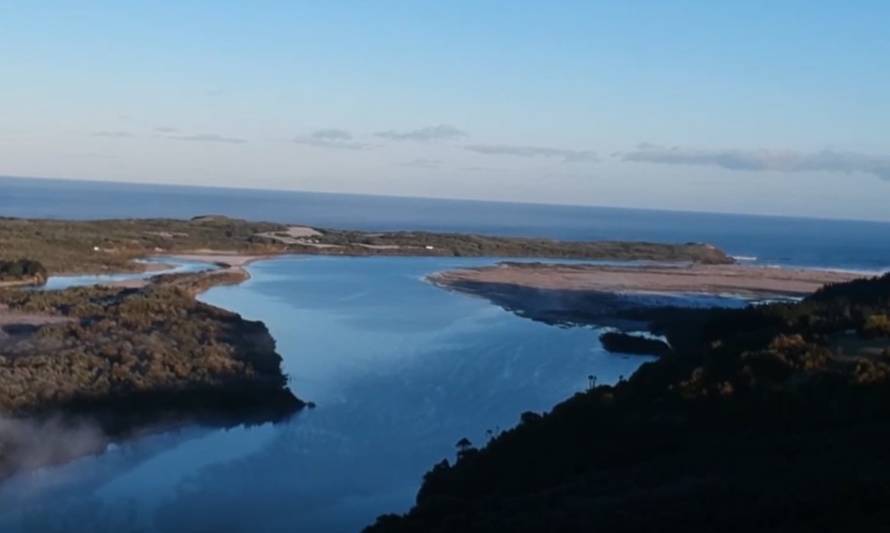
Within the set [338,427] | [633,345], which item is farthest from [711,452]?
[633,345]

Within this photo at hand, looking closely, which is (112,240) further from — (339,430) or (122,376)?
(339,430)

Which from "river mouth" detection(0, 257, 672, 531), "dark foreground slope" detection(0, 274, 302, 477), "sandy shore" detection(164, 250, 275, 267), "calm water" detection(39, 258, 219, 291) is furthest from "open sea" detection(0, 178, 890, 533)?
"sandy shore" detection(164, 250, 275, 267)

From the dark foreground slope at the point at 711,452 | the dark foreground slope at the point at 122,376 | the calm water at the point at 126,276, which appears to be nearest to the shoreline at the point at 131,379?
the dark foreground slope at the point at 122,376

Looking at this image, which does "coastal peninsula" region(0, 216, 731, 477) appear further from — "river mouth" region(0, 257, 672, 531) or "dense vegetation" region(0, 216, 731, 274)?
"dense vegetation" region(0, 216, 731, 274)

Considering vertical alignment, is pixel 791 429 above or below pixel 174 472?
above

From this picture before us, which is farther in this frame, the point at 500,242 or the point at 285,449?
the point at 500,242

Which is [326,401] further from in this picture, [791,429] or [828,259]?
[828,259]

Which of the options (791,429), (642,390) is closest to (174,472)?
(642,390)
